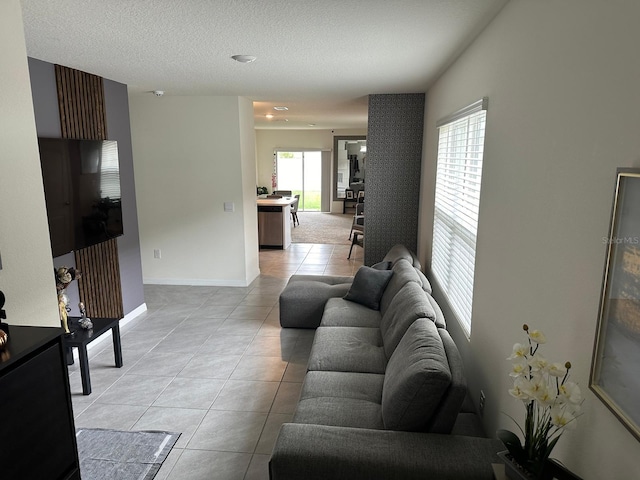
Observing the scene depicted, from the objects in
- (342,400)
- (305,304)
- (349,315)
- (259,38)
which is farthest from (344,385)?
(259,38)

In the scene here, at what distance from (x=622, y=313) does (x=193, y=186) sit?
207 inches

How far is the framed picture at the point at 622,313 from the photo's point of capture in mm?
993

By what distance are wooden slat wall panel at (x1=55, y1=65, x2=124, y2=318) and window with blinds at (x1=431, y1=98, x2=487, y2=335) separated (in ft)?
10.5

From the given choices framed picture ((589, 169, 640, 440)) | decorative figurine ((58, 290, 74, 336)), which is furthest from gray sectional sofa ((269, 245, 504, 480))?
decorative figurine ((58, 290, 74, 336))

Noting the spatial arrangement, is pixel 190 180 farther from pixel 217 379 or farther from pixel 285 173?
pixel 285 173

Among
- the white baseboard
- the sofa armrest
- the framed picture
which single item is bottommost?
the white baseboard

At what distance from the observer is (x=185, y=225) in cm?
575

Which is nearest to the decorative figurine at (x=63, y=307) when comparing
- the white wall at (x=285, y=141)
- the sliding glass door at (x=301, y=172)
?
the white wall at (x=285, y=141)

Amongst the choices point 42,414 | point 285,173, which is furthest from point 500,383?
point 285,173

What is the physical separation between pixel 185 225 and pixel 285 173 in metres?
7.43

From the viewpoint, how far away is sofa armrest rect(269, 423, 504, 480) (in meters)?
1.68

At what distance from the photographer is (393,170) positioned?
5.39m

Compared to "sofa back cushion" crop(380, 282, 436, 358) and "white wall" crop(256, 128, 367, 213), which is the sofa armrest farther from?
"white wall" crop(256, 128, 367, 213)

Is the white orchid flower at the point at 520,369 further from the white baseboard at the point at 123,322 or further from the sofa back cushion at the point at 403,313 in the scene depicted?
the white baseboard at the point at 123,322
